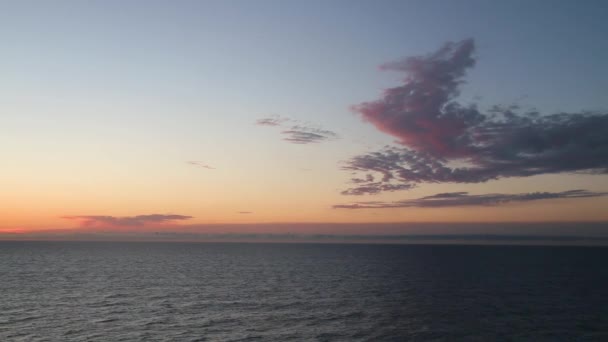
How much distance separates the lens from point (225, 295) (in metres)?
84.5

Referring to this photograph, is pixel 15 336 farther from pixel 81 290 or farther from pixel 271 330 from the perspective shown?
pixel 81 290

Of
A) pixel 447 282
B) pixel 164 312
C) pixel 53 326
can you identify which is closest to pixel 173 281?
pixel 164 312

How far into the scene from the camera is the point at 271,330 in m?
55.0

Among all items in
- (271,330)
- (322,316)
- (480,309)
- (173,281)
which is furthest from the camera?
(173,281)

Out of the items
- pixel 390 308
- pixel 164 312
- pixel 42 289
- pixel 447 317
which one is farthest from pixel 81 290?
pixel 447 317

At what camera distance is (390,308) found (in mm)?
72000

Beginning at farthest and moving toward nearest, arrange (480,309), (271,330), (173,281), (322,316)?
(173,281) < (480,309) < (322,316) < (271,330)

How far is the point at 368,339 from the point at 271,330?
12225 mm

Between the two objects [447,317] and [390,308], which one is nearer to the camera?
[447,317]

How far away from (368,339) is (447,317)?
1872 centimetres

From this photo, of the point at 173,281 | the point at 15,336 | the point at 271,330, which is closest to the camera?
the point at 15,336

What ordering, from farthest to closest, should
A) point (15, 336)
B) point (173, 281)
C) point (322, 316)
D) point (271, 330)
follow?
point (173, 281), point (322, 316), point (271, 330), point (15, 336)

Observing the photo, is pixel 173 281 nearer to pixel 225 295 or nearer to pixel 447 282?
pixel 225 295

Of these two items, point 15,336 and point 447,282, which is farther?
point 447,282
